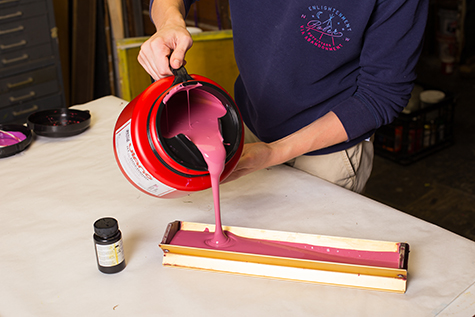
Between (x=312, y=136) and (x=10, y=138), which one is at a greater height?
Answer: (x=312, y=136)

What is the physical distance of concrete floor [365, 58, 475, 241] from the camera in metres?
2.63

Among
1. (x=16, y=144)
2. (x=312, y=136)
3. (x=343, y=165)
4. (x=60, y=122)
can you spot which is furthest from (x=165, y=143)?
(x=60, y=122)

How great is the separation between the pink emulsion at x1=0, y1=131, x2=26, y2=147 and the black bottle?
722 mm

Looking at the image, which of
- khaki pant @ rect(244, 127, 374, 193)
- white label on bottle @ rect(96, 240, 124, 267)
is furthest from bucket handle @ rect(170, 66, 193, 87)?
khaki pant @ rect(244, 127, 374, 193)

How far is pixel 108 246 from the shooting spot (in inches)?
37.9

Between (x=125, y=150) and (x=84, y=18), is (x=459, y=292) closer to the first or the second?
(x=125, y=150)

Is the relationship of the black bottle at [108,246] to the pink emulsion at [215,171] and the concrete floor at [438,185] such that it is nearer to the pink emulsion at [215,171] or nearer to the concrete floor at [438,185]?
the pink emulsion at [215,171]

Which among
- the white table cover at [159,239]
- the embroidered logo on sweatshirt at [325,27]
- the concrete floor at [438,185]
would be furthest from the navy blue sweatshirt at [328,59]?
the concrete floor at [438,185]

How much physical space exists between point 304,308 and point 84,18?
119 inches

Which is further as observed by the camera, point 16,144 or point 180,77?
point 16,144

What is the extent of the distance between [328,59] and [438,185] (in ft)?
6.71

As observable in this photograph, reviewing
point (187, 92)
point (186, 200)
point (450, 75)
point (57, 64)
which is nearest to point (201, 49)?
point (57, 64)

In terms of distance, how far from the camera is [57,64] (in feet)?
10.1

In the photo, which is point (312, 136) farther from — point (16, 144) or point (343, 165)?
point (16, 144)
